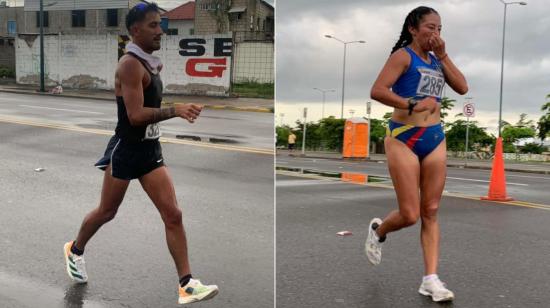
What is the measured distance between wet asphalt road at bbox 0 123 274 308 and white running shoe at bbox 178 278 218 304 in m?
0.19

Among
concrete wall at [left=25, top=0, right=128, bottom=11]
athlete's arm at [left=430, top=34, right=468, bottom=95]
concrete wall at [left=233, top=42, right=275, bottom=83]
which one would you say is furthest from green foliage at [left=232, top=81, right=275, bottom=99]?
athlete's arm at [left=430, top=34, right=468, bottom=95]

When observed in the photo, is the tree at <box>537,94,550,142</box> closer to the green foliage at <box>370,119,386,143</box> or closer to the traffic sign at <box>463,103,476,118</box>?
the green foliage at <box>370,119,386,143</box>

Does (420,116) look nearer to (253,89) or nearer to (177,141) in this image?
(177,141)

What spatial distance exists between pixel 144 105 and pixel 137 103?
9 centimetres

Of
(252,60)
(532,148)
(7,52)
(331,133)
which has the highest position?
(7,52)

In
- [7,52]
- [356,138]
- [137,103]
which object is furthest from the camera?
[7,52]

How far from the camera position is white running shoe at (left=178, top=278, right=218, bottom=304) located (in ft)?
9.29

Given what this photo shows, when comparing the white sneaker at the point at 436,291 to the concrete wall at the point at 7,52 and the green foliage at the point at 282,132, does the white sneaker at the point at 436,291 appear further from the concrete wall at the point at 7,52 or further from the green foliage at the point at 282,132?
the concrete wall at the point at 7,52

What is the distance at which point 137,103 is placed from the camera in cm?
256

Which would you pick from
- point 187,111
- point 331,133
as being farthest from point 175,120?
point 331,133

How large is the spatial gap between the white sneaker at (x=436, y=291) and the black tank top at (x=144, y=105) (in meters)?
1.65

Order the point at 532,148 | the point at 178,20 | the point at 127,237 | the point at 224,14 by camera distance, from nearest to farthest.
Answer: the point at 127,237
the point at 178,20
the point at 224,14
the point at 532,148

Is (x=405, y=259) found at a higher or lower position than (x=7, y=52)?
lower

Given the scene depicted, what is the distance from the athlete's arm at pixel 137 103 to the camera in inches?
101
